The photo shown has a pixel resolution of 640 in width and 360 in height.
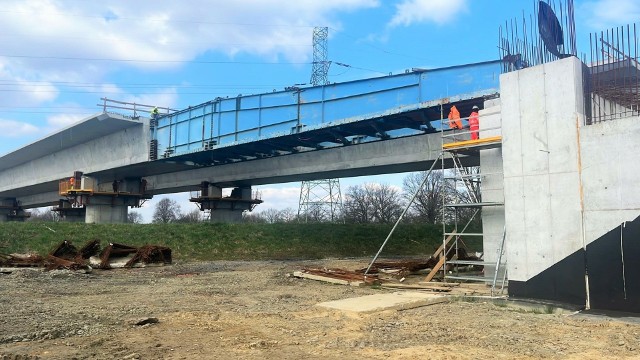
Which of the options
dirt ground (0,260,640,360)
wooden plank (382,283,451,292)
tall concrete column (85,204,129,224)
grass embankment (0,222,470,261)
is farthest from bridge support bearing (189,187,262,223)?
wooden plank (382,283,451,292)

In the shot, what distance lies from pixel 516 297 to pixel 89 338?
27.2ft

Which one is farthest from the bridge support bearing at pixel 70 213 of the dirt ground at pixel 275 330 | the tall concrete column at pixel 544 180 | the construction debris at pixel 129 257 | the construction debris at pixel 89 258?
the tall concrete column at pixel 544 180

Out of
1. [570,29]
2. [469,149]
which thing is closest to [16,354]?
[469,149]

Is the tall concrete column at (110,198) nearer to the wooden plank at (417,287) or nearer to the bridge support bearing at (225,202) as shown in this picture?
the bridge support bearing at (225,202)

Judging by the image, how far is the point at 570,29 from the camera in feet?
34.7

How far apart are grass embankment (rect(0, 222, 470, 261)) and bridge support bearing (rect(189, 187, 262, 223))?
3438 mm

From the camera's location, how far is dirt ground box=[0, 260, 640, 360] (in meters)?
6.21

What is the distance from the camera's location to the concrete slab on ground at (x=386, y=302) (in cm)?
923

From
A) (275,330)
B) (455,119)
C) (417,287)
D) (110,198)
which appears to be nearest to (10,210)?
(110,198)

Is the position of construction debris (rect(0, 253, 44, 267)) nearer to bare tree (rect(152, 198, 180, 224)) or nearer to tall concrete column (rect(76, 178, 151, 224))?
tall concrete column (rect(76, 178, 151, 224))

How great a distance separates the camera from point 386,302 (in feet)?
32.0

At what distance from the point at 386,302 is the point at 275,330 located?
2957mm

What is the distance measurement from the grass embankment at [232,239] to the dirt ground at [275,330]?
13.1 metres

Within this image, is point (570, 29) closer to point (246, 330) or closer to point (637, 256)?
point (637, 256)
